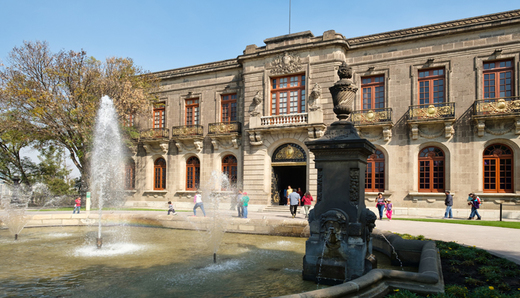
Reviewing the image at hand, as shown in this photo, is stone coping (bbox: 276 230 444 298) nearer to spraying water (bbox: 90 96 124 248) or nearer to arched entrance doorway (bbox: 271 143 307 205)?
arched entrance doorway (bbox: 271 143 307 205)

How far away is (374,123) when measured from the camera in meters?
22.0

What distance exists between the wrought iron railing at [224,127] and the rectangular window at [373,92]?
28.9ft

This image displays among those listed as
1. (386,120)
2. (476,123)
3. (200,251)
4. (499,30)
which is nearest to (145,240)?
(200,251)

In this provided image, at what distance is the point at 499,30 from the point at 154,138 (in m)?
24.3

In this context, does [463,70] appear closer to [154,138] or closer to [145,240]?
[145,240]

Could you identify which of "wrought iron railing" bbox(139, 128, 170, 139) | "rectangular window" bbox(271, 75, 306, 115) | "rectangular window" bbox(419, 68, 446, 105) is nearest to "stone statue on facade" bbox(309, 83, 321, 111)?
"rectangular window" bbox(271, 75, 306, 115)

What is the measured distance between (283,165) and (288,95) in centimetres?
477

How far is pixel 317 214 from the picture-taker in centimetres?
662

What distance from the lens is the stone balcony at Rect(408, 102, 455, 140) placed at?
2053 cm

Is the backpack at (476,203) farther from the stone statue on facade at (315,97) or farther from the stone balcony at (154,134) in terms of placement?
the stone balcony at (154,134)

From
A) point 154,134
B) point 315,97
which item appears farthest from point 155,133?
point 315,97

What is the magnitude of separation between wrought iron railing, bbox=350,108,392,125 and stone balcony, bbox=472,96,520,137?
450 cm

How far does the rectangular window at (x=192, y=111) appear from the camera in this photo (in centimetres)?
2925

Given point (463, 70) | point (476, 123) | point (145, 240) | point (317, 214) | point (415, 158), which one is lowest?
point (145, 240)
